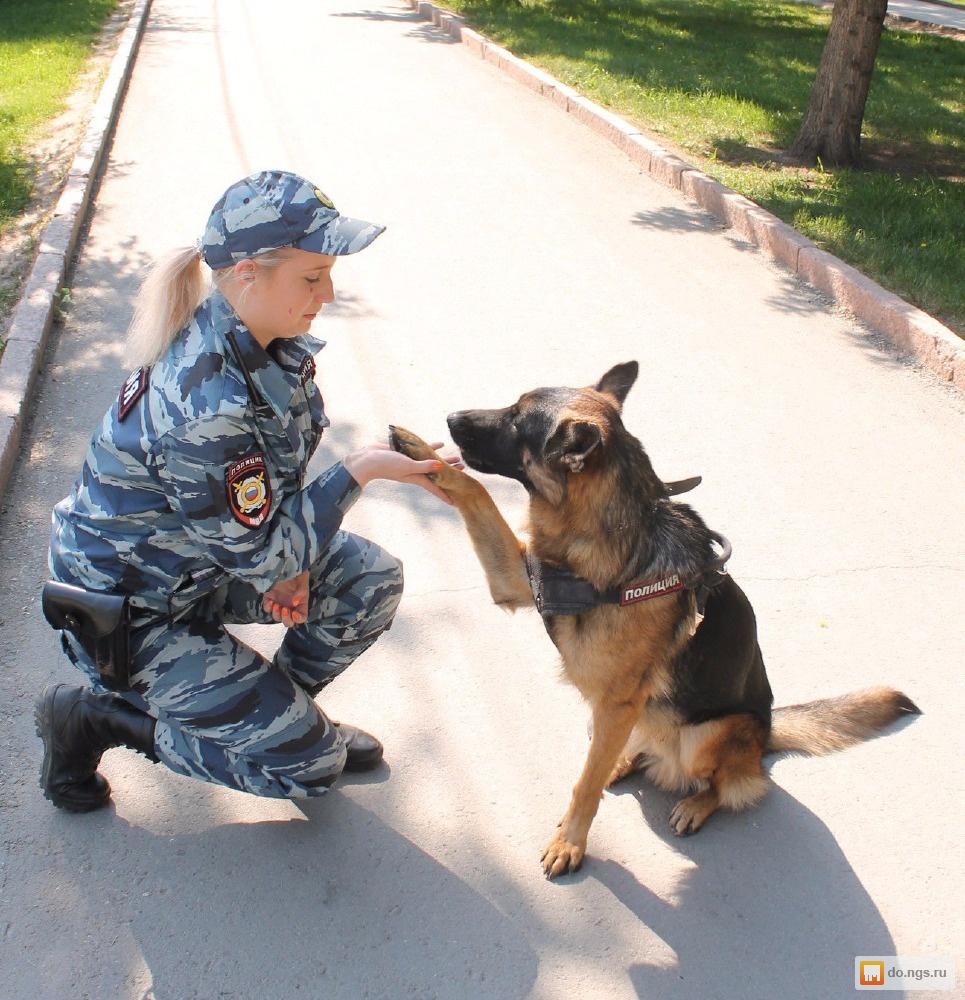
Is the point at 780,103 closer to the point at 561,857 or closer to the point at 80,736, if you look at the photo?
the point at 561,857

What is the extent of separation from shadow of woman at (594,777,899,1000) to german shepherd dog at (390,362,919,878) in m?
0.12

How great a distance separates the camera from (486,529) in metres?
3.01

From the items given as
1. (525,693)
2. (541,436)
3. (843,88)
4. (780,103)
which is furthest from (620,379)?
(780,103)

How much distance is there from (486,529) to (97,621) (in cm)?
113

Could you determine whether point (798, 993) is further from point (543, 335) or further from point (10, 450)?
point (543, 335)

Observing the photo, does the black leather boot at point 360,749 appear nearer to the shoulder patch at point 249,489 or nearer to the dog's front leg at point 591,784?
the dog's front leg at point 591,784

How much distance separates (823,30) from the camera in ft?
53.8

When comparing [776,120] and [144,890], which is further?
[776,120]

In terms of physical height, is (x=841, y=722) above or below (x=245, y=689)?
below

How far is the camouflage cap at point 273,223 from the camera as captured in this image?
2.38 metres

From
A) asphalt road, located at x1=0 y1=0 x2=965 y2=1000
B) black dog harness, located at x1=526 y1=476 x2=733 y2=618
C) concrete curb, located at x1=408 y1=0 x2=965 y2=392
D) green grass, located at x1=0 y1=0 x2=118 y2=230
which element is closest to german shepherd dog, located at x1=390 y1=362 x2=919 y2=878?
black dog harness, located at x1=526 y1=476 x2=733 y2=618

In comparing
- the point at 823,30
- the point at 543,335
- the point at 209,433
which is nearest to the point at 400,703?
the point at 209,433

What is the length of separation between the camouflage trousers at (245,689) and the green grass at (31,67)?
18.2 ft

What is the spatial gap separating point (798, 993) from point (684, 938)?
0.31 meters
